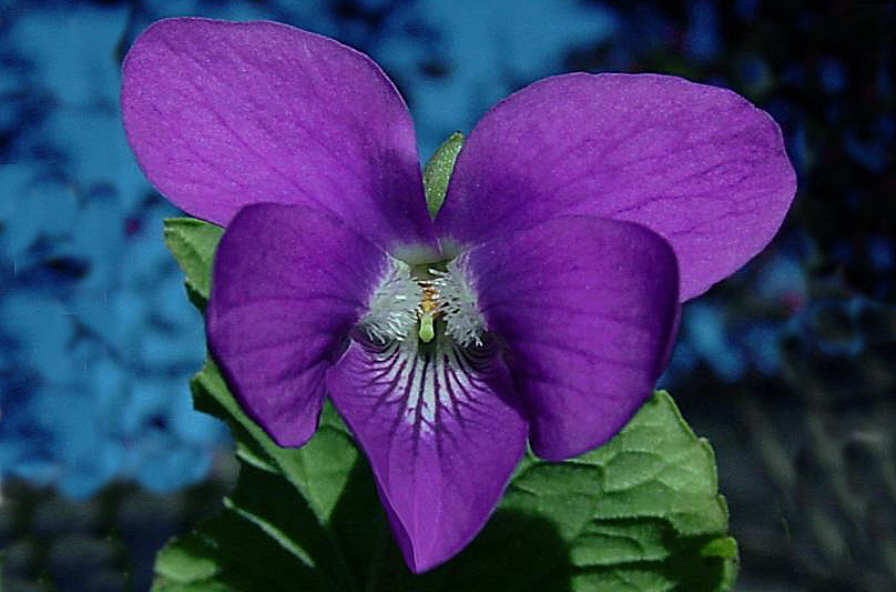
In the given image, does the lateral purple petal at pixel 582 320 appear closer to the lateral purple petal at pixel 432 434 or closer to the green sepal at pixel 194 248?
the lateral purple petal at pixel 432 434

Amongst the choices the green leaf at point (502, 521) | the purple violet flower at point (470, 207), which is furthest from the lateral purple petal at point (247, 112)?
the green leaf at point (502, 521)

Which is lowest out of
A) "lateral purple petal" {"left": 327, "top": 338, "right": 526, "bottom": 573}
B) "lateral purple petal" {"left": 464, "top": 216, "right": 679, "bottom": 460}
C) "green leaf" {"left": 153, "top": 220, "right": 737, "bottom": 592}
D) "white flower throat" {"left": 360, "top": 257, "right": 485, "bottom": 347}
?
"green leaf" {"left": 153, "top": 220, "right": 737, "bottom": 592}

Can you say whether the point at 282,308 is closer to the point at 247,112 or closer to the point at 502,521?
the point at 247,112

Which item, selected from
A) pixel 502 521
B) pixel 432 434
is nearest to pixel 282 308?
pixel 432 434

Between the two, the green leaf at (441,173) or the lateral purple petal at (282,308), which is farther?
the green leaf at (441,173)

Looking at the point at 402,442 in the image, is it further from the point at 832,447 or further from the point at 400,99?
the point at 832,447

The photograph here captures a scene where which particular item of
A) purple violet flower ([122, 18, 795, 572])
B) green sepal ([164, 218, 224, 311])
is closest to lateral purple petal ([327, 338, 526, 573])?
purple violet flower ([122, 18, 795, 572])

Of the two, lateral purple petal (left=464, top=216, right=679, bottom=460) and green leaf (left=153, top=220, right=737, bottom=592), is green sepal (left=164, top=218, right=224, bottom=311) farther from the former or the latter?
lateral purple petal (left=464, top=216, right=679, bottom=460)

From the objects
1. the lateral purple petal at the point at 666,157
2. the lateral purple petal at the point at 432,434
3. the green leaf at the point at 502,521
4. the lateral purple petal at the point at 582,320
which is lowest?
the green leaf at the point at 502,521
